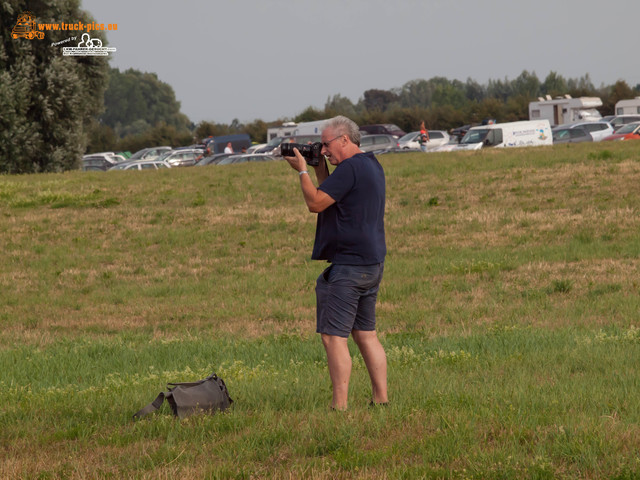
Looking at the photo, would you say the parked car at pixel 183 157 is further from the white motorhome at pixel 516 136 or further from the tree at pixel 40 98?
the white motorhome at pixel 516 136

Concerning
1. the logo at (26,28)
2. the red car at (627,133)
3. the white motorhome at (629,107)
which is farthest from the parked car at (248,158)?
the white motorhome at (629,107)

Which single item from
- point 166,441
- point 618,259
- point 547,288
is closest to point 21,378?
point 166,441

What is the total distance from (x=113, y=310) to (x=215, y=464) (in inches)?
372

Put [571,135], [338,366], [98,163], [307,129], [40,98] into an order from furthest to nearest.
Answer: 1. [307,129]
2. [98,163]
3. [571,135]
4. [40,98]
5. [338,366]

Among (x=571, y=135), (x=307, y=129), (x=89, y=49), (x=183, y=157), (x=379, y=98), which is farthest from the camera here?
(x=379, y=98)

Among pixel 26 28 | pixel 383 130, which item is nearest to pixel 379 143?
pixel 26 28

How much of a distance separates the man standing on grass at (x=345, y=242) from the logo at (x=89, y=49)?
32.5 meters

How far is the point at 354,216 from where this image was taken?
561cm

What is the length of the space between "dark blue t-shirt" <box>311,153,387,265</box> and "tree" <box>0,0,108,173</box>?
2985 centimetres

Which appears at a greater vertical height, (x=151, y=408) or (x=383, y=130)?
A: (x=383, y=130)

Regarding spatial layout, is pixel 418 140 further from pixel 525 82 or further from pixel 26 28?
pixel 525 82

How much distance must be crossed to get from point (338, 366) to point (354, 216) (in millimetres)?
1036

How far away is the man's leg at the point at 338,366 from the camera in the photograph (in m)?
5.61

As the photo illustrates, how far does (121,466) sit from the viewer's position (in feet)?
15.1
